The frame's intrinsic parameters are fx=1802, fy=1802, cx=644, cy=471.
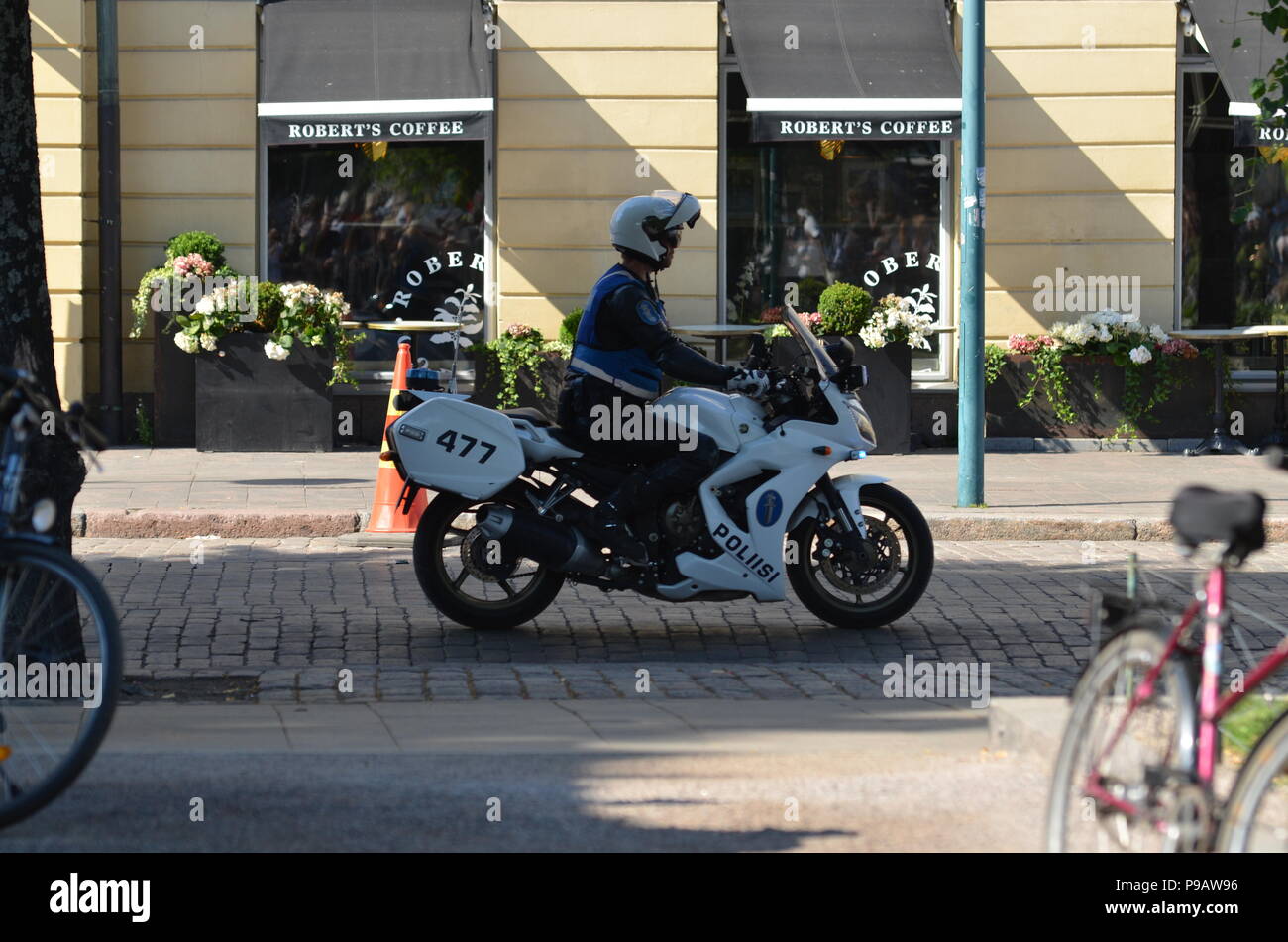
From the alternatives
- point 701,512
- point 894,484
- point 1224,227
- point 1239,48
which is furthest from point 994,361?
point 701,512

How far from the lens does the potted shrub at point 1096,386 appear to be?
15.7 m

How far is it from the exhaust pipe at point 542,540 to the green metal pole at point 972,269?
485 centimetres

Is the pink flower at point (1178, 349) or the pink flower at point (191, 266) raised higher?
the pink flower at point (191, 266)

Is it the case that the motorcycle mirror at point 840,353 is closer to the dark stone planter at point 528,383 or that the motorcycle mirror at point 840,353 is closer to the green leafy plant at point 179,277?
the dark stone planter at point 528,383

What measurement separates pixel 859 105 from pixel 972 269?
12.1 feet

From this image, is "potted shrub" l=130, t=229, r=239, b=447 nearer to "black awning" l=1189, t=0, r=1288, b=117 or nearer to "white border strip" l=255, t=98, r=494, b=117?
"white border strip" l=255, t=98, r=494, b=117

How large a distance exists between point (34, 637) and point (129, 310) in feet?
38.5

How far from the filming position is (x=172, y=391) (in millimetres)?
15359

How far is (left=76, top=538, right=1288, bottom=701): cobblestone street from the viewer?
22.1ft

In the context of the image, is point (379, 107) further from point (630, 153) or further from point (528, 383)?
point (528, 383)

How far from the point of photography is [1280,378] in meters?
15.7

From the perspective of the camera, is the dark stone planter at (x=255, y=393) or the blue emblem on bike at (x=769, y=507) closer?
the blue emblem on bike at (x=769, y=507)

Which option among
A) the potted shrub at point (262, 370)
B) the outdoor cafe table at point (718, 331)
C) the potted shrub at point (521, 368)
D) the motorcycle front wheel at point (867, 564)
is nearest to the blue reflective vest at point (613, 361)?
the motorcycle front wheel at point (867, 564)

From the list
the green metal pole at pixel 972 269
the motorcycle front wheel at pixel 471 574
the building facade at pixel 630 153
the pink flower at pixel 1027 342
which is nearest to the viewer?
the motorcycle front wheel at pixel 471 574
